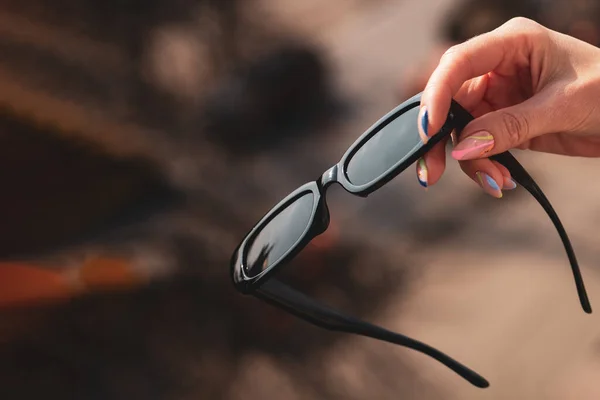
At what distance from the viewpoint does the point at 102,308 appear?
949mm

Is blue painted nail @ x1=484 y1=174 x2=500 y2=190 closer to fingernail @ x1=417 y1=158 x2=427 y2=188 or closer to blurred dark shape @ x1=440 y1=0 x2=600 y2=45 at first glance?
fingernail @ x1=417 y1=158 x2=427 y2=188

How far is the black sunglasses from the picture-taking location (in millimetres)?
458

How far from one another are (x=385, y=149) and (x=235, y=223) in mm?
680

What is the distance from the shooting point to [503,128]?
450 millimetres

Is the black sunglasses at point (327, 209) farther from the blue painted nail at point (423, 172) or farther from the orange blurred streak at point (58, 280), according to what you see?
the orange blurred streak at point (58, 280)

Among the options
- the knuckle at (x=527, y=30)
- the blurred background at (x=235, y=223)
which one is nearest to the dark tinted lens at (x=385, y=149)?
the knuckle at (x=527, y=30)

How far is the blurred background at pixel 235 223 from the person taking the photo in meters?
0.88

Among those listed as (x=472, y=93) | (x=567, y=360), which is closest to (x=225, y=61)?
(x=472, y=93)

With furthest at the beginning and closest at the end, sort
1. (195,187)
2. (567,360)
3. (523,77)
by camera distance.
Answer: (195,187) < (567,360) < (523,77)

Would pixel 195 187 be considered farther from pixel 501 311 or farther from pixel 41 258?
pixel 501 311

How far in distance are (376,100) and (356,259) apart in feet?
1.45

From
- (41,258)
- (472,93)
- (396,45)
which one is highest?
(472,93)

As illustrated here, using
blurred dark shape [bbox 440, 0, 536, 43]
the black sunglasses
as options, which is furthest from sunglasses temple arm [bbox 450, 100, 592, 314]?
blurred dark shape [bbox 440, 0, 536, 43]

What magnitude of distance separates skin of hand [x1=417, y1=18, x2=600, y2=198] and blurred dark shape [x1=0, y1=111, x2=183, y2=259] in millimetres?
758
